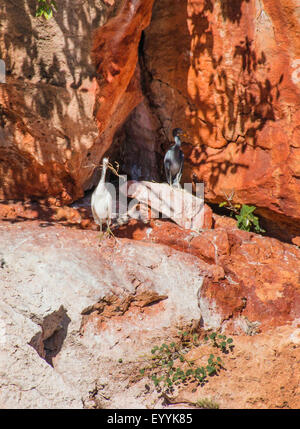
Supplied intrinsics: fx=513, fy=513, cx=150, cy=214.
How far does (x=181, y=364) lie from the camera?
17.9 feet

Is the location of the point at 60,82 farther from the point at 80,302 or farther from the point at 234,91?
the point at 80,302

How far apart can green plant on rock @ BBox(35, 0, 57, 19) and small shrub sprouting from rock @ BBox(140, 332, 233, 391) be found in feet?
12.6

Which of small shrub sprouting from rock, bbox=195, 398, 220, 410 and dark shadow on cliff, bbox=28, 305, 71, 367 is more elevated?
dark shadow on cliff, bbox=28, 305, 71, 367

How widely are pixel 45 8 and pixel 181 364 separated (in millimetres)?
4242

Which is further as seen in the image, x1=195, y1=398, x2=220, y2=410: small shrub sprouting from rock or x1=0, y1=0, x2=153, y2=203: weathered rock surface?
x1=0, y1=0, x2=153, y2=203: weathered rock surface

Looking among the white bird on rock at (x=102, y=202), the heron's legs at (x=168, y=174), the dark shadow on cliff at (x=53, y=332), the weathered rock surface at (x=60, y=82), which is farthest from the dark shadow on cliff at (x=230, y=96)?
the dark shadow on cliff at (x=53, y=332)

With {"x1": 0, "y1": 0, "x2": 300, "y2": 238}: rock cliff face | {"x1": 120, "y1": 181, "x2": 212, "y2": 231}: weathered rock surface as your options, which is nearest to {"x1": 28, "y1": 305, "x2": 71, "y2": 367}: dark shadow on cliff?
{"x1": 0, "y1": 0, "x2": 300, "y2": 238}: rock cliff face

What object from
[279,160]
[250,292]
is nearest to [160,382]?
[250,292]

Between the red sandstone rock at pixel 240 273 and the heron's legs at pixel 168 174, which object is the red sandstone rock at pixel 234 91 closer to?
the heron's legs at pixel 168 174

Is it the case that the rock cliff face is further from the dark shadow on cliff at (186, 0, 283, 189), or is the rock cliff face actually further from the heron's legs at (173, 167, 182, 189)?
the heron's legs at (173, 167, 182, 189)

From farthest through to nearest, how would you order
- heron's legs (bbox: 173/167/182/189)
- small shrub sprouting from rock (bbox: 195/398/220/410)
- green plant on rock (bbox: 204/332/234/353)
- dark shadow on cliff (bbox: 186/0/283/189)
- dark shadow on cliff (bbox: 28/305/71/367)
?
1. heron's legs (bbox: 173/167/182/189)
2. dark shadow on cliff (bbox: 186/0/283/189)
3. green plant on rock (bbox: 204/332/234/353)
4. dark shadow on cliff (bbox: 28/305/71/367)
5. small shrub sprouting from rock (bbox: 195/398/220/410)

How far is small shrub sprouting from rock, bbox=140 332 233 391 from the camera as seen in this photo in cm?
525

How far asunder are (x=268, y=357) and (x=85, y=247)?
7.75 ft

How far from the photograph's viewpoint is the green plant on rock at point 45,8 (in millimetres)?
5707
